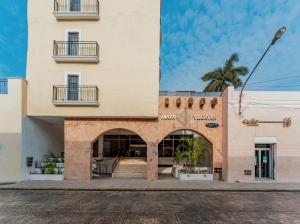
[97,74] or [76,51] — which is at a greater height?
[76,51]

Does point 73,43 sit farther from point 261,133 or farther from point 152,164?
point 261,133

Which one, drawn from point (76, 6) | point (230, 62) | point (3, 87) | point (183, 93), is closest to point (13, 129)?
point (3, 87)

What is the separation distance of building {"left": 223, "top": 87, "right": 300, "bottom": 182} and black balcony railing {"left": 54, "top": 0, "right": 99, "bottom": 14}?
38.6 ft

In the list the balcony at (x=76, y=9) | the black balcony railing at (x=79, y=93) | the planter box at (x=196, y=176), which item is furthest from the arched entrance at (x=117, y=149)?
the balcony at (x=76, y=9)

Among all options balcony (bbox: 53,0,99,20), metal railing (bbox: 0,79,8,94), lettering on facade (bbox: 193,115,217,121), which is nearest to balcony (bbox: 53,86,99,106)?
metal railing (bbox: 0,79,8,94)

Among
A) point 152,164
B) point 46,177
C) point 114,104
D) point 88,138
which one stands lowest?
point 46,177

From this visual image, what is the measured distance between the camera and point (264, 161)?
15797mm

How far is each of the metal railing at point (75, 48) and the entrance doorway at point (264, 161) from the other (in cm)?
1410

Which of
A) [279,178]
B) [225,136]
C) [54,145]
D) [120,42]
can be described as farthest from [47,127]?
[279,178]

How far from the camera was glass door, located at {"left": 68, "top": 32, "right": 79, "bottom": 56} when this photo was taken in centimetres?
1559

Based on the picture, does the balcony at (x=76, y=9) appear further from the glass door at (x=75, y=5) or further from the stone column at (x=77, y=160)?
the stone column at (x=77, y=160)

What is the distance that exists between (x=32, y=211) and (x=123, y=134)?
14.4 m

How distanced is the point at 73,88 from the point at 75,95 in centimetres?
55

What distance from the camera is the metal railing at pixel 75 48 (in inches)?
603
